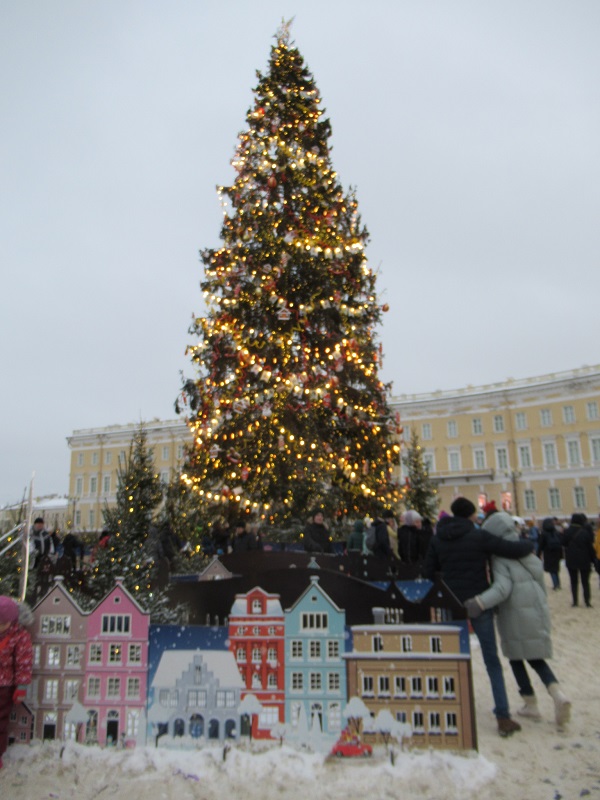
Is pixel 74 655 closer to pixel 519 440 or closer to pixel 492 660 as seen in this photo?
pixel 492 660

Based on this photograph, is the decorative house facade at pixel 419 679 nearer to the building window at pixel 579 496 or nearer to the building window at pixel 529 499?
the building window at pixel 579 496

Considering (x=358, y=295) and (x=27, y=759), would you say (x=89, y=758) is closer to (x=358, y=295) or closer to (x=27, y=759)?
(x=27, y=759)

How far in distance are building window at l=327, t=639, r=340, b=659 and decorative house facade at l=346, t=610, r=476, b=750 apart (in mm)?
87

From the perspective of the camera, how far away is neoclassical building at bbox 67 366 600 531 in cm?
5422

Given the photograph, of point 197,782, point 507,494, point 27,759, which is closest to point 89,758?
point 27,759

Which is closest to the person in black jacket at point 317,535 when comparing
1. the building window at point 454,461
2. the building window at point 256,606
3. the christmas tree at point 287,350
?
the christmas tree at point 287,350

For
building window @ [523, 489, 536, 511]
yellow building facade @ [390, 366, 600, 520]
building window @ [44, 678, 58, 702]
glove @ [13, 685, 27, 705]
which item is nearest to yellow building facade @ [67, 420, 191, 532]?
yellow building facade @ [390, 366, 600, 520]

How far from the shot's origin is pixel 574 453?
55.0 metres

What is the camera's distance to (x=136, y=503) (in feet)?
30.3

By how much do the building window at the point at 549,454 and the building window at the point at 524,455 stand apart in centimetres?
144

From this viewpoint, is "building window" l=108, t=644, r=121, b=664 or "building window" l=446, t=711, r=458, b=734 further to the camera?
"building window" l=108, t=644, r=121, b=664

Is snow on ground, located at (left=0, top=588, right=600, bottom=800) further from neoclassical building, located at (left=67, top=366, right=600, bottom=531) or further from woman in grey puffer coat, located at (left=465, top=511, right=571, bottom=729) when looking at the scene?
neoclassical building, located at (left=67, top=366, right=600, bottom=531)

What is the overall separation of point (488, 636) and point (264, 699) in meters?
2.01

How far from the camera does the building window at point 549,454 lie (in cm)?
5594
